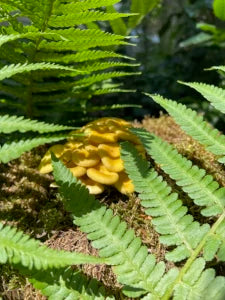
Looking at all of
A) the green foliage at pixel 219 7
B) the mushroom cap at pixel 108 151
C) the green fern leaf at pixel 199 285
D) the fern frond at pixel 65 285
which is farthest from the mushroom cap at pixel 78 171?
the green foliage at pixel 219 7

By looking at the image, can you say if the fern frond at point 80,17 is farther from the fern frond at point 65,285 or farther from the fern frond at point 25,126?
the fern frond at point 65,285

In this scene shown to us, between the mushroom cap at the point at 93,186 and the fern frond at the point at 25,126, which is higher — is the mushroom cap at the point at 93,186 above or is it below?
below

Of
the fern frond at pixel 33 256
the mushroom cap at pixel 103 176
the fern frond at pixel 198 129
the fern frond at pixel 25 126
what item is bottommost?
the fern frond at pixel 33 256

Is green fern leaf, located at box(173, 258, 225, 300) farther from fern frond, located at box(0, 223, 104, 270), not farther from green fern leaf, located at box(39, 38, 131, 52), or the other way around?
green fern leaf, located at box(39, 38, 131, 52)

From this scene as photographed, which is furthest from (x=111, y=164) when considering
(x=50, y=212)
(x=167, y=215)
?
(x=167, y=215)

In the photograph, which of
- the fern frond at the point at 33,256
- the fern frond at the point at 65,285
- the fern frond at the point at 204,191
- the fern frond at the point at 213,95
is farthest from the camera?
the fern frond at the point at 213,95

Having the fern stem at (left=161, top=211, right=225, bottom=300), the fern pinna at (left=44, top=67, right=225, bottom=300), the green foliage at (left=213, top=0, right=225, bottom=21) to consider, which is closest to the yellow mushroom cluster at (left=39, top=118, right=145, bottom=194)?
the fern pinna at (left=44, top=67, right=225, bottom=300)
